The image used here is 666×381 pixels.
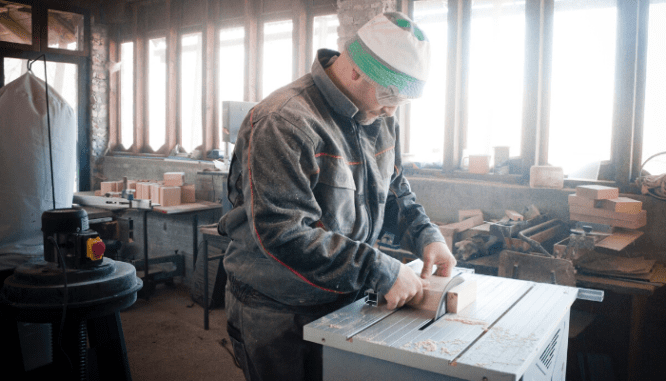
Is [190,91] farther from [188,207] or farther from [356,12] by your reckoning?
[356,12]

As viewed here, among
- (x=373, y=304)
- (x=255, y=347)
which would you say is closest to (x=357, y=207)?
(x=373, y=304)

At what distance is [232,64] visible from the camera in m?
5.63

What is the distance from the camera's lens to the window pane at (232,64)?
5.55 m

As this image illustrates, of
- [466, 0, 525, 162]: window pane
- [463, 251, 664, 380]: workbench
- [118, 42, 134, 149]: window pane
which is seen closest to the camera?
[463, 251, 664, 380]: workbench

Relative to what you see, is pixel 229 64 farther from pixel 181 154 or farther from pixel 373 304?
pixel 373 304

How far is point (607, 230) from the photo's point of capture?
9.45 ft

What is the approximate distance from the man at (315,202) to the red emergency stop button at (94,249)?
0.70 metres

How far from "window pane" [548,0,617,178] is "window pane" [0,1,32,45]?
19.7ft

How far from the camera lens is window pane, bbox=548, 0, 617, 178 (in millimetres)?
3328

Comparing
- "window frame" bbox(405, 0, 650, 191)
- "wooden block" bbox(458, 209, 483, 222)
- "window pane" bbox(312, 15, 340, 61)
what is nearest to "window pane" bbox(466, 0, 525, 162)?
"window frame" bbox(405, 0, 650, 191)

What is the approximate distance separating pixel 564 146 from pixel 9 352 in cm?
366

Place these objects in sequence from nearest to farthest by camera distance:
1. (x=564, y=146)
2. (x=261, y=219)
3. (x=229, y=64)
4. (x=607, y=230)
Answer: (x=261, y=219) < (x=607, y=230) < (x=564, y=146) < (x=229, y=64)

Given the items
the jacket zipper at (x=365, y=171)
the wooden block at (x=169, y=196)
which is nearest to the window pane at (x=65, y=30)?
the wooden block at (x=169, y=196)

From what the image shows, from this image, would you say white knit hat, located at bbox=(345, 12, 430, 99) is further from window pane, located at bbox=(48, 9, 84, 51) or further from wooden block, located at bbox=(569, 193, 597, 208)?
window pane, located at bbox=(48, 9, 84, 51)
